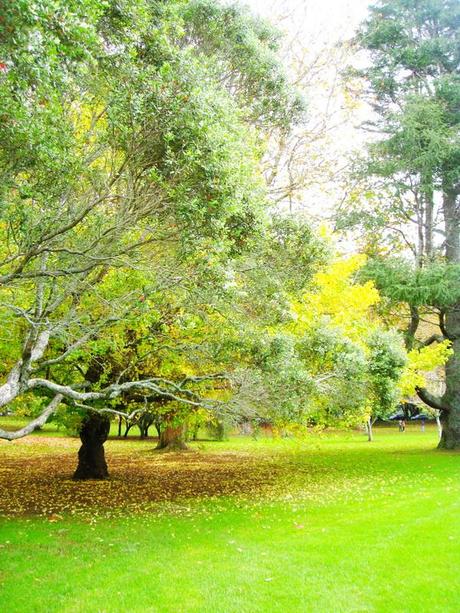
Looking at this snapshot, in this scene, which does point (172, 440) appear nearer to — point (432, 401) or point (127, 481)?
point (127, 481)

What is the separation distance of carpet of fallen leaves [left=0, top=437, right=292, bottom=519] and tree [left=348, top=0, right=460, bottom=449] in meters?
9.63

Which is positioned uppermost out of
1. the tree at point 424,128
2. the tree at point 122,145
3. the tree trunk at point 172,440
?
the tree at point 424,128

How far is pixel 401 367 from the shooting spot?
12.5 metres

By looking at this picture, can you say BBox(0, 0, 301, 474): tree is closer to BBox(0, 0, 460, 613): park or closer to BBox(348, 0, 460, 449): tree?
BBox(0, 0, 460, 613): park

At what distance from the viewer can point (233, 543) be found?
8.66 metres

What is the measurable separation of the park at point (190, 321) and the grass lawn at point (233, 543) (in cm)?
6

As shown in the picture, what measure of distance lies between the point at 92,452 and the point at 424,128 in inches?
708

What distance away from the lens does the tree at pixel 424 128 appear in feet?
68.3

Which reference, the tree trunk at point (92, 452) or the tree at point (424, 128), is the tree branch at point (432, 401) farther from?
A: the tree trunk at point (92, 452)

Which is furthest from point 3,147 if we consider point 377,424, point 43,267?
point 377,424

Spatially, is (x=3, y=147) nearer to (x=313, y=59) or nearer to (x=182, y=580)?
(x=182, y=580)

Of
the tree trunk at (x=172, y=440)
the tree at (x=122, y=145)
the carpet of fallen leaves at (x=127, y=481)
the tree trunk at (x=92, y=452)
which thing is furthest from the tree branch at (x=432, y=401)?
the tree at (x=122, y=145)

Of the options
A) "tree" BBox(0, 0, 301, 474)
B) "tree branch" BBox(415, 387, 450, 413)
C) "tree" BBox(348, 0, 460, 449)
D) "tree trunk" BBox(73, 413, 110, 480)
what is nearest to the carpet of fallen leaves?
"tree trunk" BBox(73, 413, 110, 480)

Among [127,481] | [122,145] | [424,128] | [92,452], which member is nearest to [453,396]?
[424,128]
